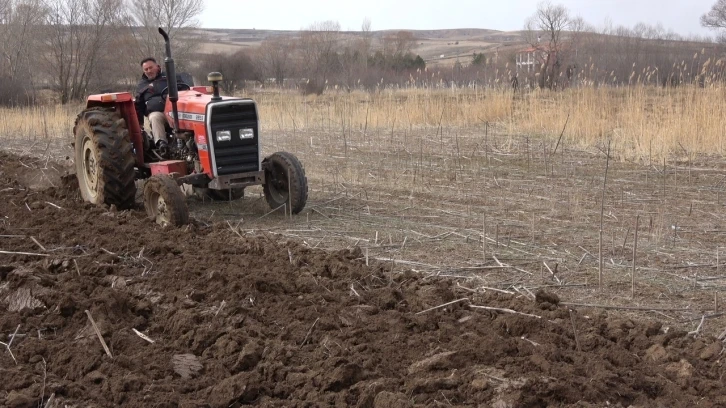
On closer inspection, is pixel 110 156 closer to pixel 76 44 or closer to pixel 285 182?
pixel 285 182

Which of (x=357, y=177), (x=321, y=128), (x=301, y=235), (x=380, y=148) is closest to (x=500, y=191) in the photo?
(x=357, y=177)

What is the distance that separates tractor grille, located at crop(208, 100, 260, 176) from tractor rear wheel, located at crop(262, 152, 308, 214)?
29 centimetres

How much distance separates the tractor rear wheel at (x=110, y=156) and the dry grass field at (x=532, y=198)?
2.90 ft

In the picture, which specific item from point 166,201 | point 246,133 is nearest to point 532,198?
point 246,133

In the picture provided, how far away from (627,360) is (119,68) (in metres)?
38.2

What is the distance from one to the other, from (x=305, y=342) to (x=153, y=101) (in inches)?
190

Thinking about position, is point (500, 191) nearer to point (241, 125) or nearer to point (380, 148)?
point (241, 125)

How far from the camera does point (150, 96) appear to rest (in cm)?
870

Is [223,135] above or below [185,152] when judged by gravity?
above

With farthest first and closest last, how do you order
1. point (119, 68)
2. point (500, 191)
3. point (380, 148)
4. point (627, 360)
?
point (119, 68)
point (380, 148)
point (500, 191)
point (627, 360)

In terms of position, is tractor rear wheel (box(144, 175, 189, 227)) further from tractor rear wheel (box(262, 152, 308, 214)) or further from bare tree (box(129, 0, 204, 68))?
bare tree (box(129, 0, 204, 68))

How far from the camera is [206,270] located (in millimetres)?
5887

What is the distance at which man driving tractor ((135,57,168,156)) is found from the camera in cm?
852

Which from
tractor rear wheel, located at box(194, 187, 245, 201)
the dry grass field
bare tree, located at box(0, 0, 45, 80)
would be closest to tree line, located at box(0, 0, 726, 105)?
bare tree, located at box(0, 0, 45, 80)
